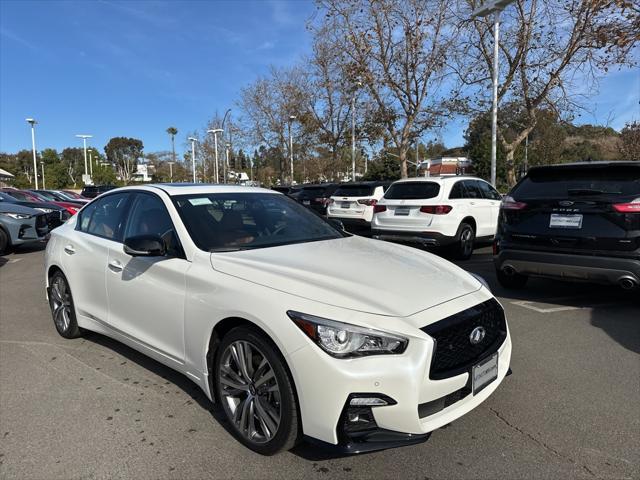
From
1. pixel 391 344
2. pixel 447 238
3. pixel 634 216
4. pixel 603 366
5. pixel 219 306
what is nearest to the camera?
pixel 391 344

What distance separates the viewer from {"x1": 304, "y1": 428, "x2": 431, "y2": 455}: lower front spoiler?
233 centimetres

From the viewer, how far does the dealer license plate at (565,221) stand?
5.27 meters

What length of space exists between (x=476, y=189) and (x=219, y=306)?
329 inches

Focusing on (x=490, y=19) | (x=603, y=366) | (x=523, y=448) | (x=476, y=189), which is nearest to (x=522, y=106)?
(x=490, y=19)

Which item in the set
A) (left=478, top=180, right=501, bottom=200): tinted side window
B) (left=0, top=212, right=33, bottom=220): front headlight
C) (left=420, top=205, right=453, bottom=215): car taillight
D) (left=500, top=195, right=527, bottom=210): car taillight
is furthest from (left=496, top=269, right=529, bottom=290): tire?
(left=0, top=212, right=33, bottom=220): front headlight

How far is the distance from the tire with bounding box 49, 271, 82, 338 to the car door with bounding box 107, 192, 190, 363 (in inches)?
39.7

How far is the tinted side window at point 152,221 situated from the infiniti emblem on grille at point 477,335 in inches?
77.8

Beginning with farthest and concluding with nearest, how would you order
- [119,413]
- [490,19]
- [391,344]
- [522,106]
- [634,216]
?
[522,106] → [490,19] → [634,216] → [119,413] → [391,344]

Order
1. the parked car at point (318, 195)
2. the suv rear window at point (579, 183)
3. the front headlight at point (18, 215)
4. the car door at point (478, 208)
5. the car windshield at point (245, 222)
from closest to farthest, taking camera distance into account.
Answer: the car windshield at point (245, 222), the suv rear window at point (579, 183), the car door at point (478, 208), the front headlight at point (18, 215), the parked car at point (318, 195)

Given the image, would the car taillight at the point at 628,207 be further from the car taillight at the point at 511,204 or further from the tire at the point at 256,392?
the tire at the point at 256,392

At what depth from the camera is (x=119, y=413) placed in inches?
130

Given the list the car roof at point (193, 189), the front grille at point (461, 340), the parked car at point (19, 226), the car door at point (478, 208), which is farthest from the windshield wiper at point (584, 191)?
the parked car at point (19, 226)

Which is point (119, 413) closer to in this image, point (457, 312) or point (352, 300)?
point (352, 300)

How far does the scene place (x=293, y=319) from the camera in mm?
2469
